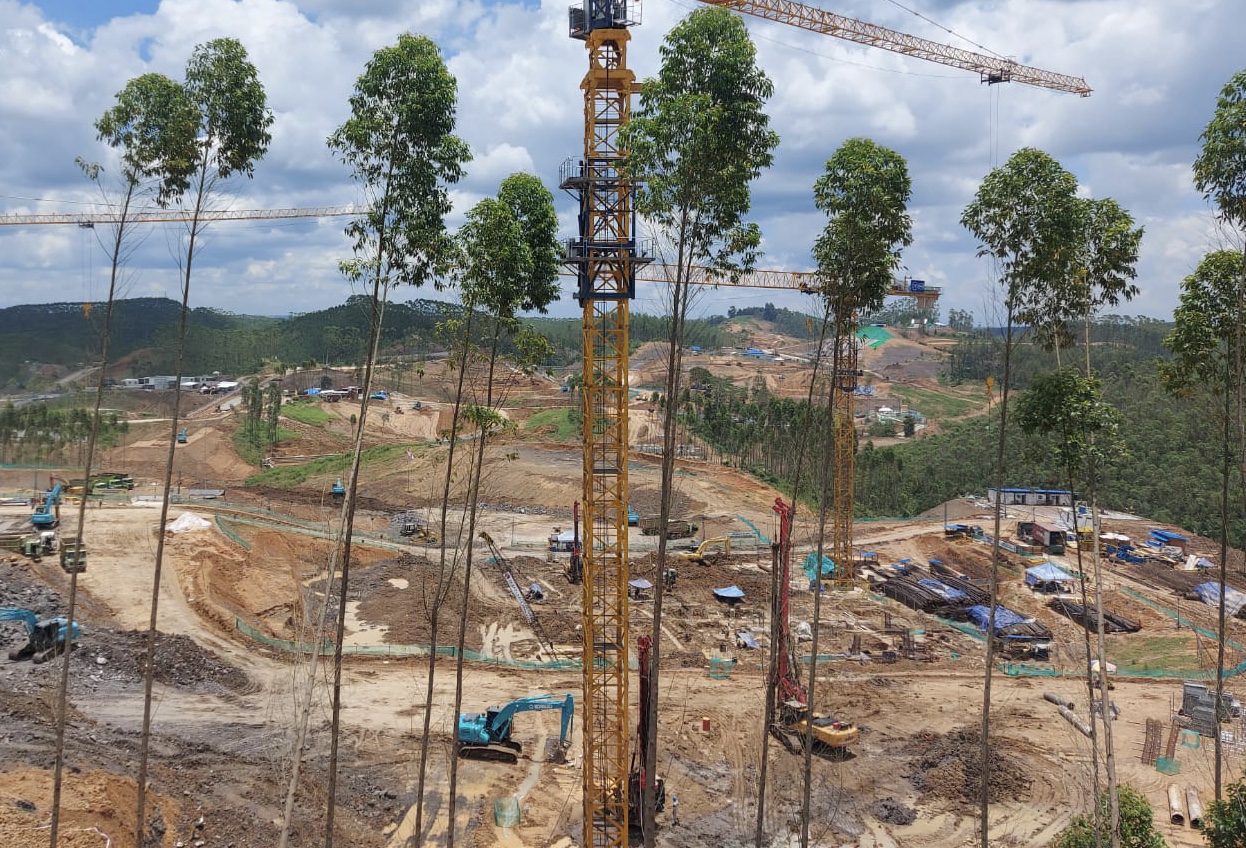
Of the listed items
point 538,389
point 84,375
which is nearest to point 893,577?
point 538,389

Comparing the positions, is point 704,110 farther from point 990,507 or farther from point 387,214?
point 990,507

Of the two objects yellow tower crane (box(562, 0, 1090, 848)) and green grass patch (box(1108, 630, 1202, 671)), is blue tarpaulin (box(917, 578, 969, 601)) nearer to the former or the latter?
green grass patch (box(1108, 630, 1202, 671))

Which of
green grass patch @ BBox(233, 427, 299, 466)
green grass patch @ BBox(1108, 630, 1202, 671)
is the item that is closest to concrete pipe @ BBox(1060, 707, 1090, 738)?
green grass patch @ BBox(1108, 630, 1202, 671)

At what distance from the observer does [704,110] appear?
410 inches

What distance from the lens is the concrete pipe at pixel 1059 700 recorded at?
27913 mm

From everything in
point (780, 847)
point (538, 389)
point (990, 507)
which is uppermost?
point (538, 389)

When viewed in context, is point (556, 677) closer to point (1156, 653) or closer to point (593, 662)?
point (593, 662)

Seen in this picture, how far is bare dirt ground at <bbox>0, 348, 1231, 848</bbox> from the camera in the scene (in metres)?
19.3

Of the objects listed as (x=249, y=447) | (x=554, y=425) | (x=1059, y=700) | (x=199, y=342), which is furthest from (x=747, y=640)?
(x=199, y=342)

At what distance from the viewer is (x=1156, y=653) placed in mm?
35094

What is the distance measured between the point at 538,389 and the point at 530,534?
207 feet

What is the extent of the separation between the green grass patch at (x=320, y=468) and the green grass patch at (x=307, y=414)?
1243cm


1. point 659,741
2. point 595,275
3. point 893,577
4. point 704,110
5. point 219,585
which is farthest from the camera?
point 893,577

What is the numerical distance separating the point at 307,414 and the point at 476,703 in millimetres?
73214
